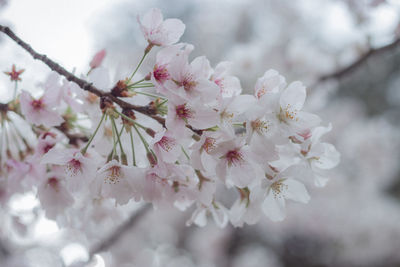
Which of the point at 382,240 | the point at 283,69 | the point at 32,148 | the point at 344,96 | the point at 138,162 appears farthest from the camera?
the point at 344,96

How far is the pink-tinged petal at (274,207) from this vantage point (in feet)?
2.89

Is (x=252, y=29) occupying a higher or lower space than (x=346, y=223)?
higher

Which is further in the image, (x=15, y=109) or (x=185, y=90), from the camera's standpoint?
(x=15, y=109)

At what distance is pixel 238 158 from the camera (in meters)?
0.76

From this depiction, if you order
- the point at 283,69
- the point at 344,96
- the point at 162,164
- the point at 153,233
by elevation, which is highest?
the point at 344,96

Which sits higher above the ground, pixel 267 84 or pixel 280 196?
pixel 267 84

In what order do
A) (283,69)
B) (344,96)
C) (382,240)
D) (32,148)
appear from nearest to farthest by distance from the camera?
1. (32,148)
2. (283,69)
3. (382,240)
4. (344,96)

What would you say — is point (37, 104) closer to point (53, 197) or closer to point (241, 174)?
point (53, 197)

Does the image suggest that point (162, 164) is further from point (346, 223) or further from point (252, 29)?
point (252, 29)

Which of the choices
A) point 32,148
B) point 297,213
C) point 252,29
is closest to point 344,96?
point 252,29

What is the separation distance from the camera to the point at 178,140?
0.75 metres

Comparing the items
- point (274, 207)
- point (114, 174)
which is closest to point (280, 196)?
point (274, 207)

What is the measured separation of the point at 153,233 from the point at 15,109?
397 centimetres

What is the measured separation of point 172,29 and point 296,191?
19.8 inches
